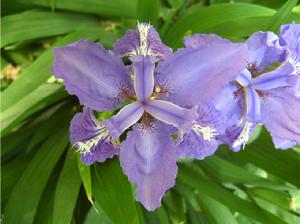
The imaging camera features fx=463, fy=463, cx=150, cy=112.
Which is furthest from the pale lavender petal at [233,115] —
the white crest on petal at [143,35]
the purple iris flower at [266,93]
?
the white crest on petal at [143,35]

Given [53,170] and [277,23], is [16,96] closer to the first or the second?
[53,170]

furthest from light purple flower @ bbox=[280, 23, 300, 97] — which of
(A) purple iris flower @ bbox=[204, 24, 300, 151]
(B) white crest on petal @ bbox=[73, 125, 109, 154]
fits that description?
(B) white crest on petal @ bbox=[73, 125, 109, 154]

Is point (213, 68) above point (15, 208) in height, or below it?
above

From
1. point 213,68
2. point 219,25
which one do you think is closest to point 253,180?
point 219,25

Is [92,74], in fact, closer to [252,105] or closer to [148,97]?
[148,97]

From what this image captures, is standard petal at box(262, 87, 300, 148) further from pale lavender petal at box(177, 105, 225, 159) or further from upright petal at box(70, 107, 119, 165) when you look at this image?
upright petal at box(70, 107, 119, 165)

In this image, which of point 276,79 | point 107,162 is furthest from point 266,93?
point 107,162

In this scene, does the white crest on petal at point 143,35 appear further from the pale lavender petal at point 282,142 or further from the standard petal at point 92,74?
the pale lavender petal at point 282,142
